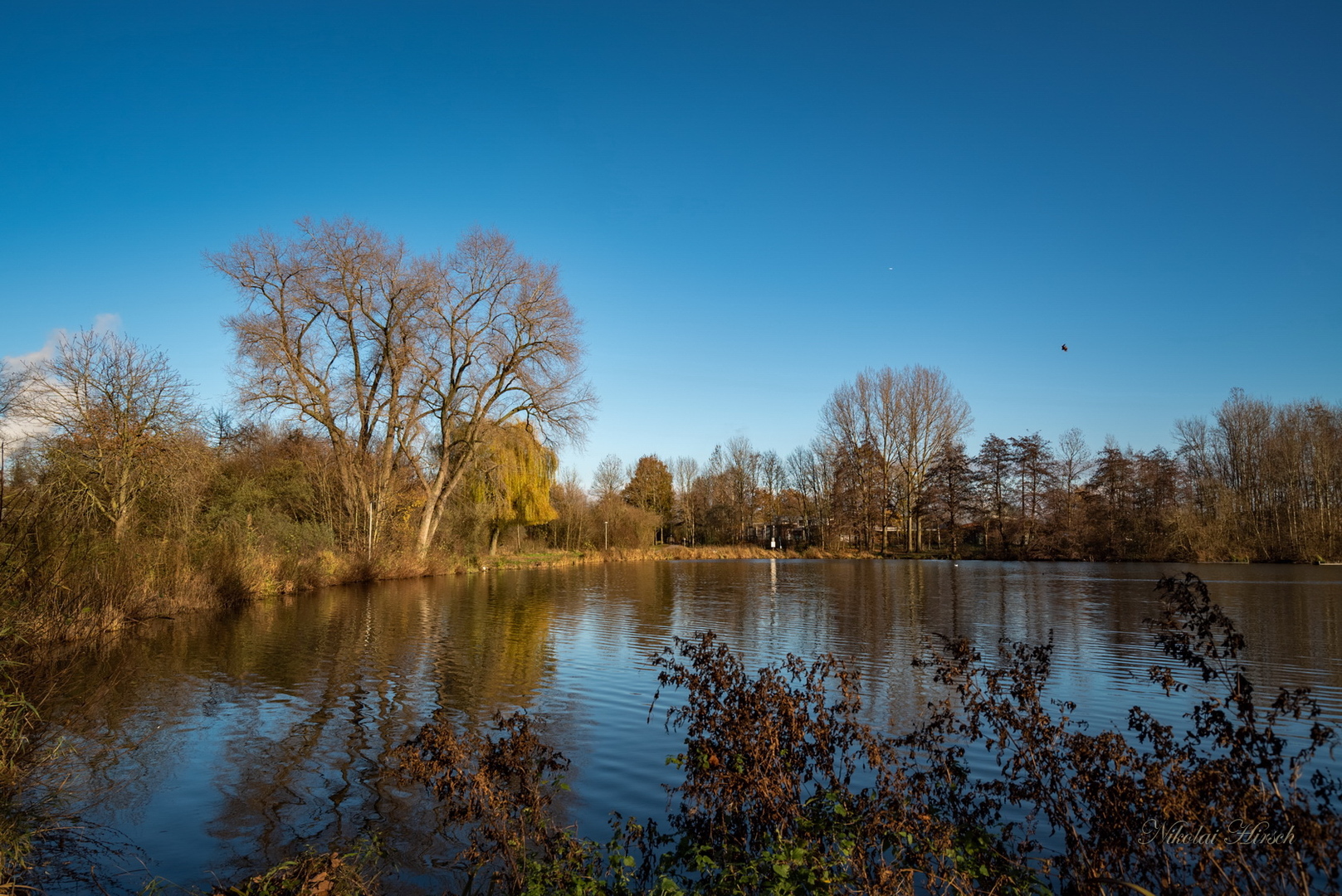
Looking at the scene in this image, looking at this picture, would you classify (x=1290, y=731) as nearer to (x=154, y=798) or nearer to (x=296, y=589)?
(x=154, y=798)

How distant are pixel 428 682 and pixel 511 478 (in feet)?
88.7

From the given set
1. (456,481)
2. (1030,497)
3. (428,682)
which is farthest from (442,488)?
(1030,497)

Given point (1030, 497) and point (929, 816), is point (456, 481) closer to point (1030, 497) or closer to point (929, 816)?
point (929, 816)

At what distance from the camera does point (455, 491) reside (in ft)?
118

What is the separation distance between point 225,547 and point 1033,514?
51790 millimetres

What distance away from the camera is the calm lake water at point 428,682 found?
5164 mm

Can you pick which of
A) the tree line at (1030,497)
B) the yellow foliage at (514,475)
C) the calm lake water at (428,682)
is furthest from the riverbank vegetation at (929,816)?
the tree line at (1030,497)

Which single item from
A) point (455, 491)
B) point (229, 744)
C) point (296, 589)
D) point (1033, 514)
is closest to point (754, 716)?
point (229, 744)

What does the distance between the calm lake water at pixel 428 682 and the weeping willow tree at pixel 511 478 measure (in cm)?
952

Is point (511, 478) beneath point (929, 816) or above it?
above

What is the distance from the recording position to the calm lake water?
516 cm

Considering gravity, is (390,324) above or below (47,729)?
above

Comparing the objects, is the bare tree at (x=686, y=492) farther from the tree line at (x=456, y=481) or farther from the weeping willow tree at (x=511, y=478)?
the weeping willow tree at (x=511, y=478)

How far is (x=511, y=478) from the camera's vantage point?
3631 centimetres
